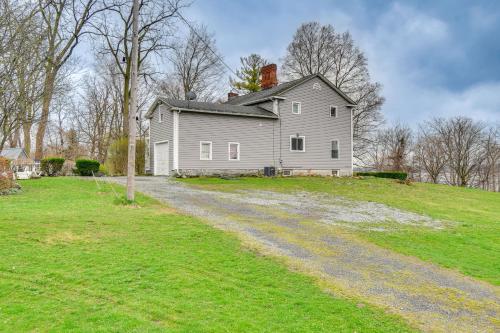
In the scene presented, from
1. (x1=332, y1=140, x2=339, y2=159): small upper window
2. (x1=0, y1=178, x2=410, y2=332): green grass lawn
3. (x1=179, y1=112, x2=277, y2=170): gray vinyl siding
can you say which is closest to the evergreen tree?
(x1=332, y1=140, x2=339, y2=159): small upper window

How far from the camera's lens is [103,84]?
126 ft

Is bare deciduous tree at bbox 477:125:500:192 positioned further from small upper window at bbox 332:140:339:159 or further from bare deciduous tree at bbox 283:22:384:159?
small upper window at bbox 332:140:339:159

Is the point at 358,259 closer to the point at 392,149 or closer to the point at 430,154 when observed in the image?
the point at 430,154

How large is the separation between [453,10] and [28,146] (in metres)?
24.5

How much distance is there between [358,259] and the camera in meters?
7.01

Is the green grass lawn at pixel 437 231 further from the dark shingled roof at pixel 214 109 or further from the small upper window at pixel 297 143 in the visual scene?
the small upper window at pixel 297 143

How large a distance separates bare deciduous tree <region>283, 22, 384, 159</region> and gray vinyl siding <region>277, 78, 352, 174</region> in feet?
33.9

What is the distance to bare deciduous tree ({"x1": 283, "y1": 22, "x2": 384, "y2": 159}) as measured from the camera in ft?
125

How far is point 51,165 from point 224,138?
10.2 m

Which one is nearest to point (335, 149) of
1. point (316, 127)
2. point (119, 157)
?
point (316, 127)

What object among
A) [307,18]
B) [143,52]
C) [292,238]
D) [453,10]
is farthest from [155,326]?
[307,18]

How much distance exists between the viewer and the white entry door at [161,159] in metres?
23.2

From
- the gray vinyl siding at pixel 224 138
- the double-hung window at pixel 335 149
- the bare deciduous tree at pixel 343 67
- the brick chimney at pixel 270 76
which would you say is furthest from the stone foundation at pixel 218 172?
the bare deciduous tree at pixel 343 67

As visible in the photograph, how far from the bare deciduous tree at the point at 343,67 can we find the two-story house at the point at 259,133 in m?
10.3
